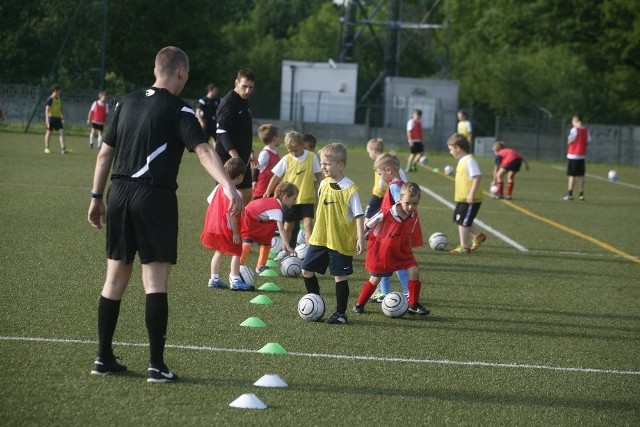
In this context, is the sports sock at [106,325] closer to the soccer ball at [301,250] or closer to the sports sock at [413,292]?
the sports sock at [413,292]

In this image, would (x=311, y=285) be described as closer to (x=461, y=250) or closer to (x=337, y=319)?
(x=337, y=319)

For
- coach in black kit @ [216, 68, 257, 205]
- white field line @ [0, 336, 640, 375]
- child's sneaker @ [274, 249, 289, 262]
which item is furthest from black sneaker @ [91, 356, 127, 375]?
child's sneaker @ [274, 249, 289, 262]

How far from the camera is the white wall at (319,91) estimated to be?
53.7m

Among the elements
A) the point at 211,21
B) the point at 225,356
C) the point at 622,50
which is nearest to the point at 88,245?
the point at 225,356

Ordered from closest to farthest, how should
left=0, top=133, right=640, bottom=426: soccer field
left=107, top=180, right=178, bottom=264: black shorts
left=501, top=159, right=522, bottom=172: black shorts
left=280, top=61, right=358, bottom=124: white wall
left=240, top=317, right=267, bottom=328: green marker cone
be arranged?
left=0, top=133, right=640, bottom=426: soccer field
left=107, top=180, right=178, bottom=264: black shorts
left=240, top=317, right=267, bottom=328: green marker cone
left=501, top=159, right=522, bottom=172: black shorts
left=280, top=61, right=358, bottom=124: white wall

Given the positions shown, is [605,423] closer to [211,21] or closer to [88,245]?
[88,245]

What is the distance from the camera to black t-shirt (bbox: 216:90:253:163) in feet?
40.7

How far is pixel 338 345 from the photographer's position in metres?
8.23

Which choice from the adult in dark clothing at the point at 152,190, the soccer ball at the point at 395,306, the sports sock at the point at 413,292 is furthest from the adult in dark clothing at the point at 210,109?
the adult in dark clothing at the point at 152,190

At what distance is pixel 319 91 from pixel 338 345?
152 feet

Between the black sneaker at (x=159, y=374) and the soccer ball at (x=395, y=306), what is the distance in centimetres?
312

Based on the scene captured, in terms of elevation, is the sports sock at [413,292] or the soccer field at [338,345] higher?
the sports sock at [413,292]

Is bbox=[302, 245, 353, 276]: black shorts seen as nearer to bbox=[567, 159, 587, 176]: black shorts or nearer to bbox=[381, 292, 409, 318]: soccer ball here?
bbox=[381, 292, 409, 318]: soccer ball

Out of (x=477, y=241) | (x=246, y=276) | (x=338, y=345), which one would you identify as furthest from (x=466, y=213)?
(x=338, y=345)
